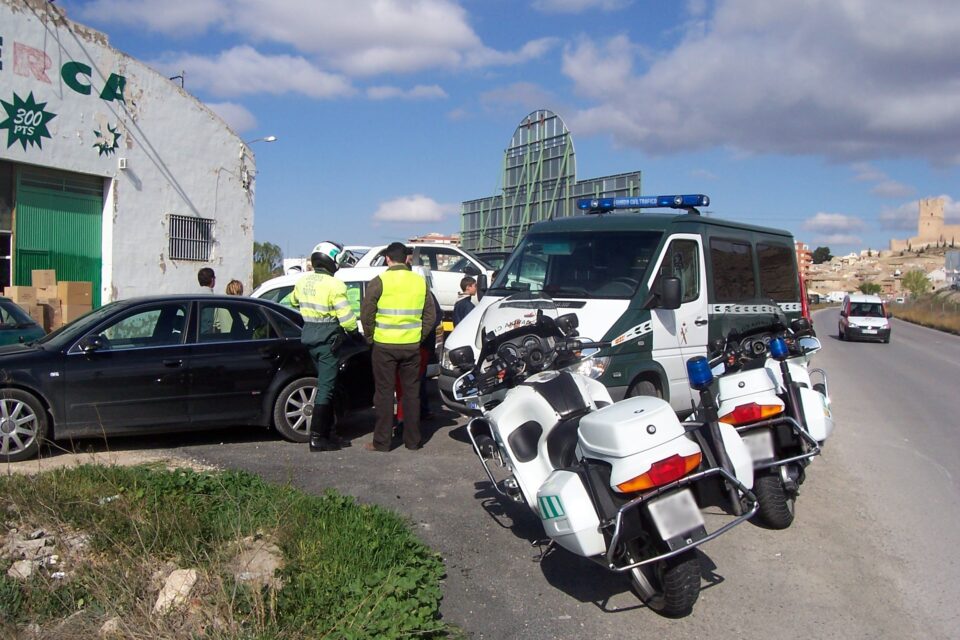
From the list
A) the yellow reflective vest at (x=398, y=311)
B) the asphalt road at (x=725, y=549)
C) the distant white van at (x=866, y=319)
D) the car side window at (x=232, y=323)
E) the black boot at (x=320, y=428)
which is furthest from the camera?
the distant white van at (x=866, y=319)

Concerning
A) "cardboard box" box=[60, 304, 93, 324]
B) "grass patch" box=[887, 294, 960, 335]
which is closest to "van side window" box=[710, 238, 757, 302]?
"cardboard box" box=[60, 304, 93, 324]

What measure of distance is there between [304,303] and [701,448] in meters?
4.41

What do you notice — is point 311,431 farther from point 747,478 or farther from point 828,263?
point 828,263

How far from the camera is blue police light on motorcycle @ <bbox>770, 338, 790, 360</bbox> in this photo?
5602 mm

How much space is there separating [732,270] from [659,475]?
5738 mm

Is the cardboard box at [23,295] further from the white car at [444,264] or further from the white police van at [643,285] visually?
the white police van at [643,285]

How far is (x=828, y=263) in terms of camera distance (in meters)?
177

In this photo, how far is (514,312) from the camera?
22.0 feet

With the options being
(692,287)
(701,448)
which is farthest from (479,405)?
(692,287)

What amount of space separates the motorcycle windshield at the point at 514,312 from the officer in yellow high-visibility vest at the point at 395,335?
64 cm

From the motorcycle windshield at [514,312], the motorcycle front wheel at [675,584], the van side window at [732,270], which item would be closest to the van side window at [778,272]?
the van side window at [732,270]

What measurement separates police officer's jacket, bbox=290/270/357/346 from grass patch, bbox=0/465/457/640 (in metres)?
2.02

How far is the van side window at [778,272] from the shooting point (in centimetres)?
982

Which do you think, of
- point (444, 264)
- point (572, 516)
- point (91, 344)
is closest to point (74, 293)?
point (444, 264)
